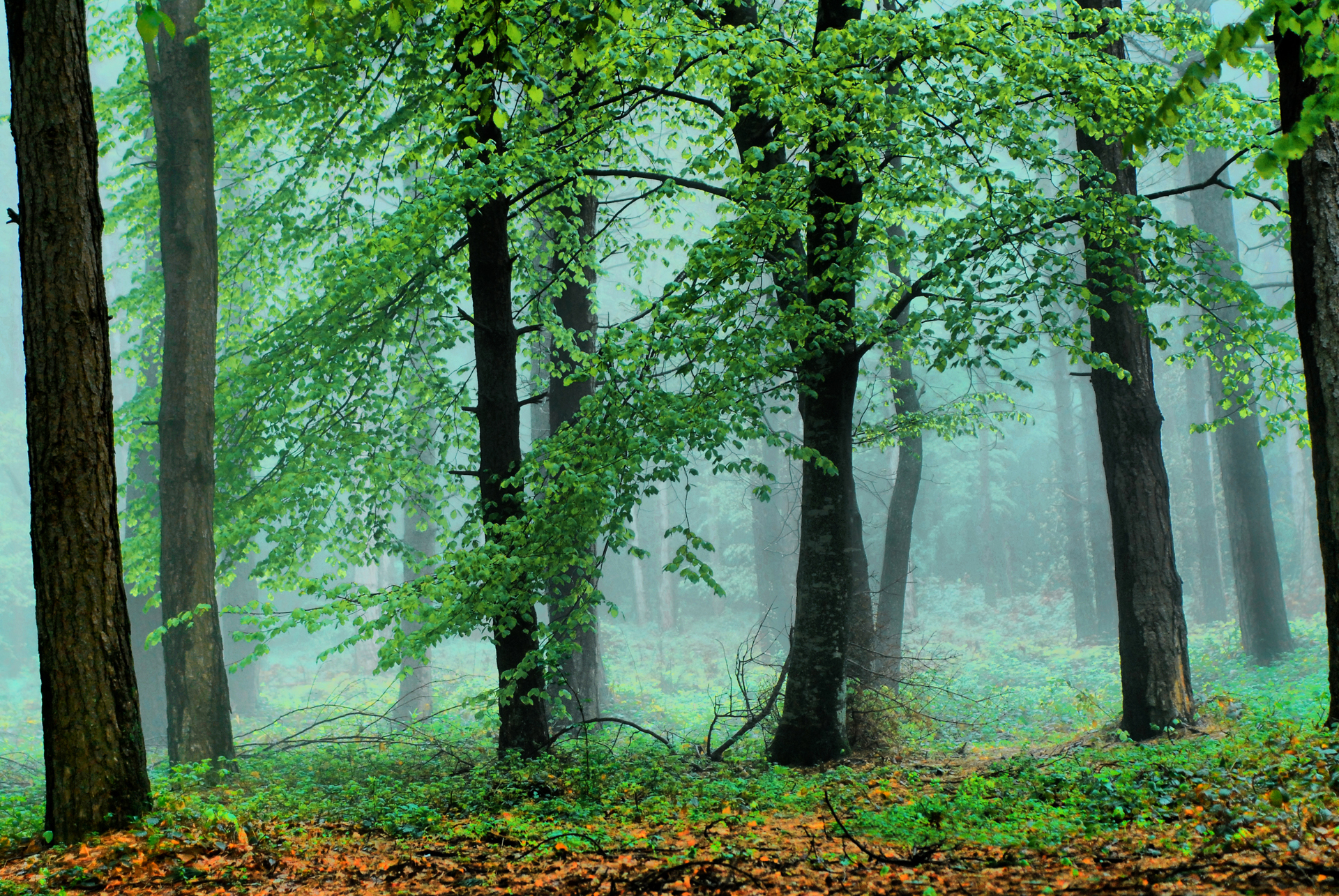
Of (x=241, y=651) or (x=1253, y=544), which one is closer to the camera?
(x=1253, y=544)

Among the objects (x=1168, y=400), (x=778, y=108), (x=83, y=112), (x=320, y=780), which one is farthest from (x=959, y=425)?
(x=1168, y=400)

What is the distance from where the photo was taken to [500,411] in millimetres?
7977

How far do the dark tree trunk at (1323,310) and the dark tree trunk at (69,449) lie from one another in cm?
685

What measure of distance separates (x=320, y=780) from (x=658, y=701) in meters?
12.7

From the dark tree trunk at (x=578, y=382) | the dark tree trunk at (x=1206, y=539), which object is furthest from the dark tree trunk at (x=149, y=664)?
the dark tree trunk at (x=1206, y=539)

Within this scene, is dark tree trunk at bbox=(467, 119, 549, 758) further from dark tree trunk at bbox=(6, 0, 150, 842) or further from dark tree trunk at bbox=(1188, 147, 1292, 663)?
dark tree trunk at bbox=(1188, 147, 1292, 663)

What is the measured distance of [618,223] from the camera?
11.7 meters

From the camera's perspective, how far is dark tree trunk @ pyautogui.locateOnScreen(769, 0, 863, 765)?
312 inches

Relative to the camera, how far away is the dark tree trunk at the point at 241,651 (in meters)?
21.1

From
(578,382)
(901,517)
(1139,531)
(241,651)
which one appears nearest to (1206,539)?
(901,517)

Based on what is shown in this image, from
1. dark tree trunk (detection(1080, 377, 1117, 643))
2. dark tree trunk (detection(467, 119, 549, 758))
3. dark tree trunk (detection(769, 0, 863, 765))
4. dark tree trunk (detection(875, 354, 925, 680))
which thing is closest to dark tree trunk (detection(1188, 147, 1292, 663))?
dark tree trunk (detection(875, 354, 925, 680))

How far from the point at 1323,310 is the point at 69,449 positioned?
23.7 ft

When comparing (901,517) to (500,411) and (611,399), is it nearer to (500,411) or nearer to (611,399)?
(500,411)

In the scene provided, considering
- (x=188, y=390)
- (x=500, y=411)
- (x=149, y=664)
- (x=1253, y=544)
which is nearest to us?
(x=500, y=411)
